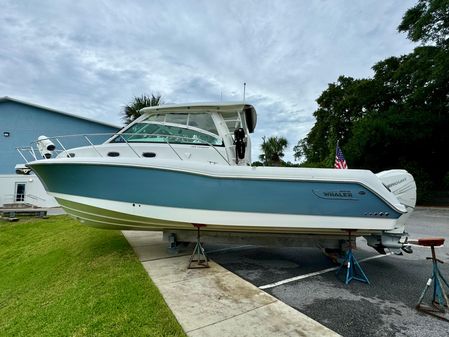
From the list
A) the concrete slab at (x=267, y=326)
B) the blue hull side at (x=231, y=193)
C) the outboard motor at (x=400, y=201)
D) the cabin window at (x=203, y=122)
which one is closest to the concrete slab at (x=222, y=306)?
the concrete slab at (x=267, y=326)

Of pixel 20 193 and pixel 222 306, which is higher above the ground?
pixel 222 306

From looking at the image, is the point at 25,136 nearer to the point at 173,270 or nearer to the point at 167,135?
the point at 167,135

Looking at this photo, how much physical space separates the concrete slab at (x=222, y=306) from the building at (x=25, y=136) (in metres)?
13.9

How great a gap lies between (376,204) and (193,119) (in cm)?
353

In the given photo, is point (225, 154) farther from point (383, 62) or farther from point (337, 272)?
point (383, 62)

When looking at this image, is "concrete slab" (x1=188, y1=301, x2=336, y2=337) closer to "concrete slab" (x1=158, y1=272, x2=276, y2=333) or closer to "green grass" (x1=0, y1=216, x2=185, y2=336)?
"concrete slab" (x1=158, y1=272, x2=276, y2=333)

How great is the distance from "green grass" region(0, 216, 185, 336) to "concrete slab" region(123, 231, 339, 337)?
20 centimetres

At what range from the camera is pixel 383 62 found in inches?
883

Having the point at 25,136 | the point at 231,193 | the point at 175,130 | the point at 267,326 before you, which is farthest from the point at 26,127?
the point at 267,326

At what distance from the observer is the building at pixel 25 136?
15.3 m

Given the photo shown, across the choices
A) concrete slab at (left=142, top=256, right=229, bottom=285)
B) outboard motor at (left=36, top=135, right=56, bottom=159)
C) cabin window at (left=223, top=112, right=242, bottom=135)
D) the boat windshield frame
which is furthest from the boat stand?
outboard motor at (left=36, top=135, right=56, bottom=159)

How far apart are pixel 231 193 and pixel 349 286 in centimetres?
219

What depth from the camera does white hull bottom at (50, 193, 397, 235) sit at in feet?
13.5

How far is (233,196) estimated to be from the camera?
13.6 feet
